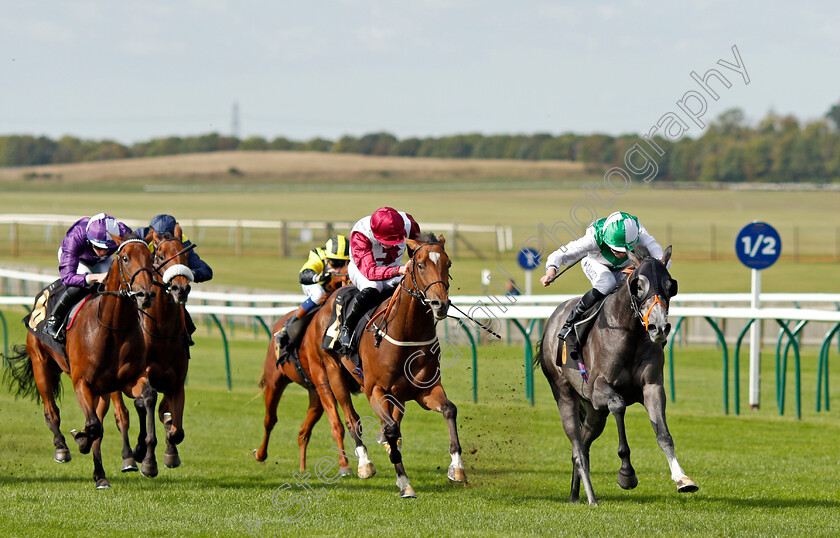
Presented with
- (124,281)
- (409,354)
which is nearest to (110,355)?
(124,281)

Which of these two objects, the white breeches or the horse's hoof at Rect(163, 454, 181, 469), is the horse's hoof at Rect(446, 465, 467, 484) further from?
the horse's hoof at Rect(163, 454, 181, 469)

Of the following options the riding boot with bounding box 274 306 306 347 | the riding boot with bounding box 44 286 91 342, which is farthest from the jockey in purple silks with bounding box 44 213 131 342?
the riding boot with bounding box 274 306 306 347

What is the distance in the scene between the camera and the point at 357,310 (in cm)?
727

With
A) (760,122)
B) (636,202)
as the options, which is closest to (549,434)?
(636,202)

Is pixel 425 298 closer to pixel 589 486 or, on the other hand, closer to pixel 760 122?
pixel 589 486

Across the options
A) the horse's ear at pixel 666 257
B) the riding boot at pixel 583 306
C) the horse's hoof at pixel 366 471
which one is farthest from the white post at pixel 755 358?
A: the horse's ear at pixel 666 257

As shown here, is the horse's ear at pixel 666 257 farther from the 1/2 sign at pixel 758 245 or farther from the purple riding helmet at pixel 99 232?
the 1/2 sign at pixel 758 245

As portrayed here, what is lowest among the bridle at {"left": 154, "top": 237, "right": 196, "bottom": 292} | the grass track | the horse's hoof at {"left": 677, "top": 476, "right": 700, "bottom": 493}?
the grass track

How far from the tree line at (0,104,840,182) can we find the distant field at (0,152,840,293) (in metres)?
1.03

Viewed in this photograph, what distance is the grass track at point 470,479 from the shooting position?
5723 mm

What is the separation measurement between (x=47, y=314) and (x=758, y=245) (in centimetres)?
714

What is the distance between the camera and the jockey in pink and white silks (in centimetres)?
703

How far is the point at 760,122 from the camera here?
66.2 metres

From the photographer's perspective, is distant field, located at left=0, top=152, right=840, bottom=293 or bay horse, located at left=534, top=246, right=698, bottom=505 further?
distant field, located at left=0, top=152, right=840, bottom=293
